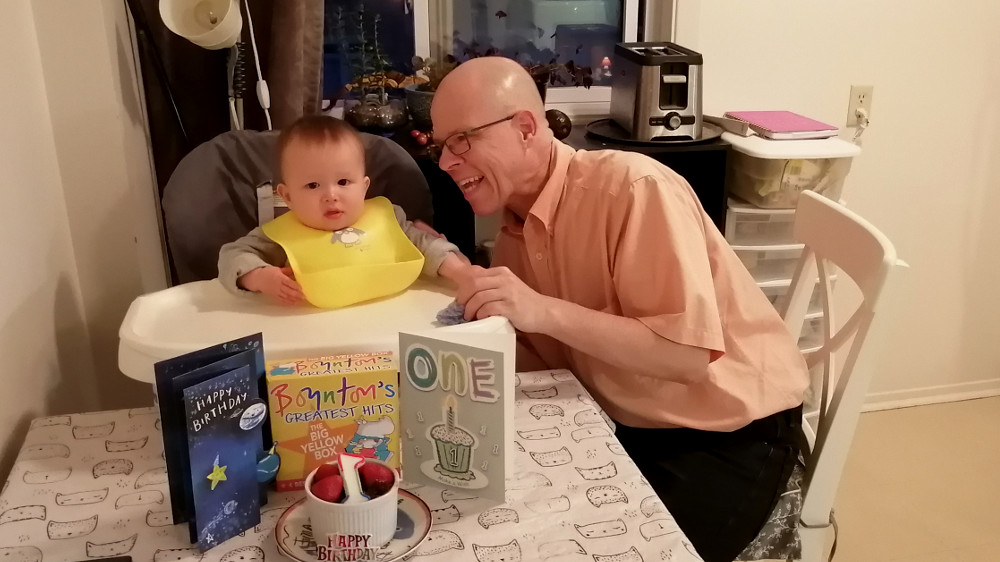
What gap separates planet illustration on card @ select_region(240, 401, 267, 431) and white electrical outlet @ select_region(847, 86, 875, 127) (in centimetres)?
206

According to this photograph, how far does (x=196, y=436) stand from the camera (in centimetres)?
87

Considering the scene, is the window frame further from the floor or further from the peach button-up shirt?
the floor

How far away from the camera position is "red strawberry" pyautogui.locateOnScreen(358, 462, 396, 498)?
2.94ft

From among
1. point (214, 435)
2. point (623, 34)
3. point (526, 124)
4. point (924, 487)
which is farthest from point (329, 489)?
point (924, 487)

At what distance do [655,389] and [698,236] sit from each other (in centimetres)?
27

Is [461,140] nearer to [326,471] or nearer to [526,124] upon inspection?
[526,124]

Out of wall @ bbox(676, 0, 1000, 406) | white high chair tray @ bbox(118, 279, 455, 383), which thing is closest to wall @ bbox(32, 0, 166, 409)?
white high chair tray @ bbox(118, 279, 455, 383)

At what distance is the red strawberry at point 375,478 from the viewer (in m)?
0.90

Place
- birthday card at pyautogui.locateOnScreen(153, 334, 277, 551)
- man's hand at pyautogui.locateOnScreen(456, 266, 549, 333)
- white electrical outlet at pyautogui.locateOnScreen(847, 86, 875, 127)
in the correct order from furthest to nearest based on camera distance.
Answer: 1. white electrical outlet at pyautogui.locateOnScreen(847, 86, 875, 127)
2. man's hand at pyautogui.locateOnScreen(456, 266, 549, 333)
3. birthday card at pyautogui.locateOnScreen(153, 334, 277, 551)

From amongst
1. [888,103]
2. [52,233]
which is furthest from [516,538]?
[888,103]

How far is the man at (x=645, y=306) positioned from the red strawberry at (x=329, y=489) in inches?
18.2

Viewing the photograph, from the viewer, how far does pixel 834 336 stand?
150 cm

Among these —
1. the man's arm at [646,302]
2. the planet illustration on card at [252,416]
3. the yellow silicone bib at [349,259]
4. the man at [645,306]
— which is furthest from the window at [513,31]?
the planet illustration on card at [252,416]

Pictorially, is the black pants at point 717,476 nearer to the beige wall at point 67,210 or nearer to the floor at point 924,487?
the floor at point 924,487
